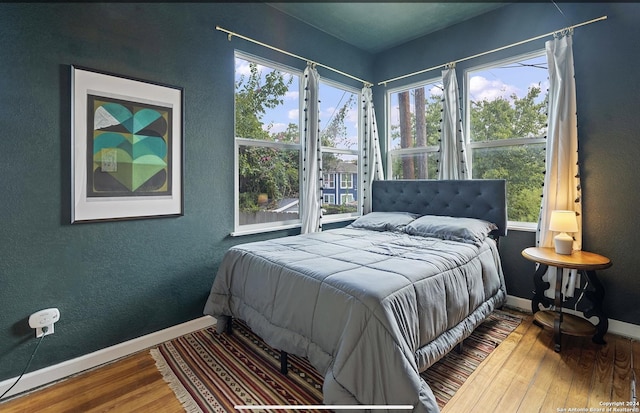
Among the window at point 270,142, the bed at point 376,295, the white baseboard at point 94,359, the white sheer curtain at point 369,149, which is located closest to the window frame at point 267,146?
the window at point 270,142

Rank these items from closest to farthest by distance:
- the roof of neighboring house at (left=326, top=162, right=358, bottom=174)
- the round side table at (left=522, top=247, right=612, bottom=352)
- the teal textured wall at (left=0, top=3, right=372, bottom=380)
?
the teal textured wall at (left=0, top=3, right=372, bottom=380) → the round side table at (left=522, top=247, right=612, bottom=352) → the roof of neighboring house at (left=326, top=162, right=358, bottom=174)

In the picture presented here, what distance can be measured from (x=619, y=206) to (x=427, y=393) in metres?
2.47

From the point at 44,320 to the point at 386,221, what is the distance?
288 centimetres

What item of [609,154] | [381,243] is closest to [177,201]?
[381,243]

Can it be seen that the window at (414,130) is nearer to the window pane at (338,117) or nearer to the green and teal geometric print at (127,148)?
the window pane at (338,117)

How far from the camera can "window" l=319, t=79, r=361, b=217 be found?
393 centimetres

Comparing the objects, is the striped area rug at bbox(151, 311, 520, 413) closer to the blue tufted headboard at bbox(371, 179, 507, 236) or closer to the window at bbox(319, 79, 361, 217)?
the blue tufted headboard at bbox(371, 179, 507, 236)

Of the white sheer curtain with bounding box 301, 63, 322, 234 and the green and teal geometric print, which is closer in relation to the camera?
the green and teal geometric print

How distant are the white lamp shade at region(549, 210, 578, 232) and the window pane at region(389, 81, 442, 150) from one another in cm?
161

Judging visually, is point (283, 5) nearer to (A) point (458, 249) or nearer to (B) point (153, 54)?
(B) point (153, 54)

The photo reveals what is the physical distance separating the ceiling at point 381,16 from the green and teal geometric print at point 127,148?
1.84 m

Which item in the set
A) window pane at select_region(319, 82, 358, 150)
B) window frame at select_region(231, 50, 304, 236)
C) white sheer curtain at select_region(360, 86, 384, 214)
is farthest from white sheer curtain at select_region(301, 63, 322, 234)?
white sheer curtain at select_region(360, 86, 384, 214)

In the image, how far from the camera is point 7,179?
183 centimetres

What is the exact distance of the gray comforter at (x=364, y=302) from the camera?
1.46 metres
